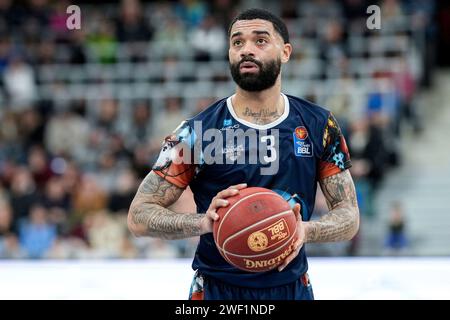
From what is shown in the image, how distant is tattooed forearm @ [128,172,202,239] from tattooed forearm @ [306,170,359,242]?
2.36 feet

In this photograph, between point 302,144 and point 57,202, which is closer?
point 302,144

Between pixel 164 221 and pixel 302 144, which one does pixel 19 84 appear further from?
pixel 302 144

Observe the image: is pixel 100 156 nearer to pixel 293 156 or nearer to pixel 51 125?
pixel 51 125

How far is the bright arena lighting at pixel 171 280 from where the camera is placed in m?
7.08

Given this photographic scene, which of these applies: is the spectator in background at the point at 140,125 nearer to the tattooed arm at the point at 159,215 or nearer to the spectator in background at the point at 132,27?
the spectator in background at the point at 132,27

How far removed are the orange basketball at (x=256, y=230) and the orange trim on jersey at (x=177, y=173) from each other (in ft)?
1.43

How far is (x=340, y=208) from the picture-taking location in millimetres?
4938

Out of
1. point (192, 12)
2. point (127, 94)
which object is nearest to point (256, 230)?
point (127, 94)

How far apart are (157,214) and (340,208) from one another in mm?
969

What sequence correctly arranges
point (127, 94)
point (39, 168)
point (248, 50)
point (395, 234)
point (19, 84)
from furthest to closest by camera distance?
point (19, 84) → point (127, 94) → point (39, 168) → point (395, 234) → point (248, 50)

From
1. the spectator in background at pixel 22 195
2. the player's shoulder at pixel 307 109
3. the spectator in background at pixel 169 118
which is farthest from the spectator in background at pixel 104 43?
the player's shoulder at pixel 307 109
